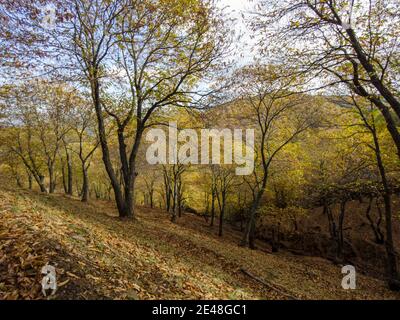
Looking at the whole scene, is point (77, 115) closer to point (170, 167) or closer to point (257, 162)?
point (170, 167)

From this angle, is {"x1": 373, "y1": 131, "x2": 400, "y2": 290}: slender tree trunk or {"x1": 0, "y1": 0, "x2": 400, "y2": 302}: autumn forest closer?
{"x1": 0, "y1": 0, "x2": 400, "y2": 302}: autumn forest

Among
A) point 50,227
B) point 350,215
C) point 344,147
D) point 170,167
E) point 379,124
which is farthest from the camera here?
point 350,215

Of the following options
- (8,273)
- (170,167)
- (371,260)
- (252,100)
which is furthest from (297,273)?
(170,167)

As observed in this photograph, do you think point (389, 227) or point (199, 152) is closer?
point (389, 227)

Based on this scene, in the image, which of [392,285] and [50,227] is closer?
[50,227]

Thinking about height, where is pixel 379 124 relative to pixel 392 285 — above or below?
above

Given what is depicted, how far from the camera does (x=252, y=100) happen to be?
17422 millimetres

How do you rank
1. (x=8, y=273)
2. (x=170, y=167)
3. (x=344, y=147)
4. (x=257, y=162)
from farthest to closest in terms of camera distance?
1. (x=170, y=167)
2. (x=257, y=162)
3. (x=344, y=147)
4. (x=8, y=273)

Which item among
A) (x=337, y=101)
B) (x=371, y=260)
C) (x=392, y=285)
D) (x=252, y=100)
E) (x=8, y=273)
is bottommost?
(x=371, y=260)

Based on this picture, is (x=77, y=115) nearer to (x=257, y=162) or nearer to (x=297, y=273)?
(x=257, y=162)

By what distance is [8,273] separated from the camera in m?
4.00

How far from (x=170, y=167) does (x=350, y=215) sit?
2005 cm

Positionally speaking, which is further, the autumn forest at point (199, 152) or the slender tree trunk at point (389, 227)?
the slender tree trunk at point (389, 227)

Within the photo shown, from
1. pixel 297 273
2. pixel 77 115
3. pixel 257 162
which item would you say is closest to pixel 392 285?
pixel 297 273
